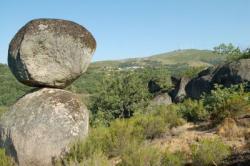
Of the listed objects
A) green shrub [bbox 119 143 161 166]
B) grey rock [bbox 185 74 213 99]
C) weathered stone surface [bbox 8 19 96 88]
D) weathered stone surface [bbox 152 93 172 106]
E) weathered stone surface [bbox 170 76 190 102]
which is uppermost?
weathered stone surface [bbox 8 19 96 88]

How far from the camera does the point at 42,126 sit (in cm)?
858

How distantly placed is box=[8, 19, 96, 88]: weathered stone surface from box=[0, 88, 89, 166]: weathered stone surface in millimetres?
423

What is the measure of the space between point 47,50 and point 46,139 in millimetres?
1890

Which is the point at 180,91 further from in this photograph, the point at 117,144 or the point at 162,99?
the point at 117,144

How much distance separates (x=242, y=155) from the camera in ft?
25.0

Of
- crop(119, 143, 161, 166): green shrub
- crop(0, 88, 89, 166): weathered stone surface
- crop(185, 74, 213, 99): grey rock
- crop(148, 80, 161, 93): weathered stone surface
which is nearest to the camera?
crop(119, 143, 161, 166): green shrub

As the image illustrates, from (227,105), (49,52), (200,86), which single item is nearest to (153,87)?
(200,86)

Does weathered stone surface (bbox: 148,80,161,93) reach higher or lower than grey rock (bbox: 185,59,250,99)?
lower

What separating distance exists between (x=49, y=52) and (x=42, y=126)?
159 centimetres

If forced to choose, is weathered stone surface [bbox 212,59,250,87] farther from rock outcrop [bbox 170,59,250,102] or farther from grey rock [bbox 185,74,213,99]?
grey rock [bbox 185,74,213,99]

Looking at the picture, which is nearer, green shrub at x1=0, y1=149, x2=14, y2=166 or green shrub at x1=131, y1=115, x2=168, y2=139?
green shrub at x1=0, y1=149, x2=14, y2=166

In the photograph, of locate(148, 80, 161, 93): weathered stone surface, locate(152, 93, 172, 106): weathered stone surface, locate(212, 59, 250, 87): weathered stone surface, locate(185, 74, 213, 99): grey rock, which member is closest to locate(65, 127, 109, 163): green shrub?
locate(212, 59, 250, 87): weathered stone surface

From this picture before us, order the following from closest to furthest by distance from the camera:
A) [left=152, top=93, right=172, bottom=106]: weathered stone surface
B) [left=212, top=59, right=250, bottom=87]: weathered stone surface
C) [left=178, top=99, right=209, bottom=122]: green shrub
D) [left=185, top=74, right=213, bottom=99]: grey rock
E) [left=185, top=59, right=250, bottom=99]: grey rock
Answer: [left=178, top=99, right=209, bottom=122]: green shrub
[left=212, top=59, right=250, bottom=87]: weathered stone surface
[left=185, top=59, right=250, bottom=99]: grey rock
[left=185, top=74, right=213, bottom=99]: grey rock
[left=152, top=93, right=172, bottom=106]: weathered stone surface

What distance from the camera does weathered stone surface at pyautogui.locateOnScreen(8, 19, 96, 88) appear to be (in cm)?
884
